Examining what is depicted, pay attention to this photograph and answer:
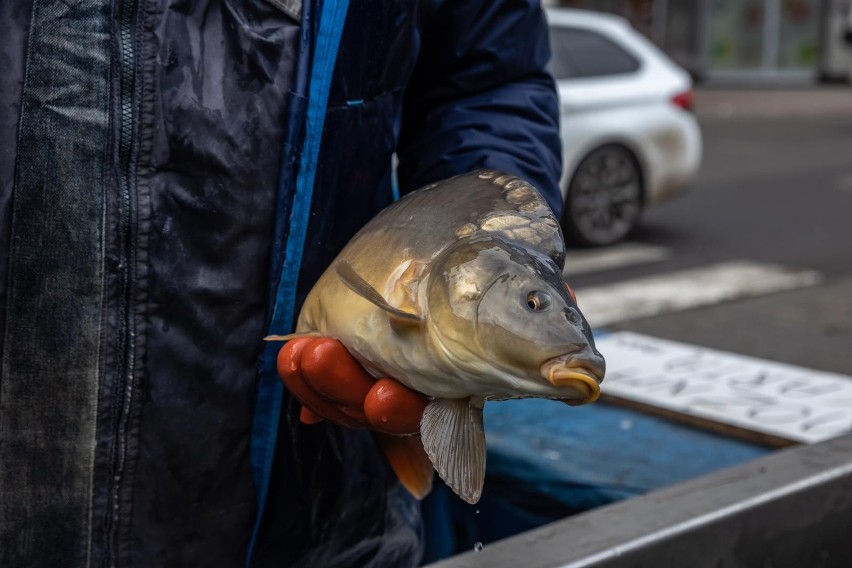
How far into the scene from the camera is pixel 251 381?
1.36m

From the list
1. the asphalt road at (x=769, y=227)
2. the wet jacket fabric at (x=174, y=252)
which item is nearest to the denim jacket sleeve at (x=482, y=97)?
the wet jacket fabric at (x=174, y=252)

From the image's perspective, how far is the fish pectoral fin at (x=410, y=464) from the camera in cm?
142

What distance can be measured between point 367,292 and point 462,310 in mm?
129

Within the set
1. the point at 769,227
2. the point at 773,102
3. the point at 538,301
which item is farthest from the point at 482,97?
the point at 773,102

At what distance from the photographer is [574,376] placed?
985mm

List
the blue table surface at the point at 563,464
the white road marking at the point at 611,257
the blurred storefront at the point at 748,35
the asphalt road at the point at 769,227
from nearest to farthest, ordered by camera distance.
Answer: the blue table surface at the point at 563,464 < the asphalt road at the point at 769,227 < the white road marking at the point at 611,257 < the blurred storefront at the point at 748,35

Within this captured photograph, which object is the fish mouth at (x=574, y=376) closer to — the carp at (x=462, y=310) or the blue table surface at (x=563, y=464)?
the carp at (x=462, y=310)

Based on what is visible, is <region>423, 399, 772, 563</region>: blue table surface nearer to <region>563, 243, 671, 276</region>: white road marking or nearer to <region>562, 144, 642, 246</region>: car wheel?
<region>563, 243, 671, 276</region>: white road marking

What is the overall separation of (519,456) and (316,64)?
3.90 feet

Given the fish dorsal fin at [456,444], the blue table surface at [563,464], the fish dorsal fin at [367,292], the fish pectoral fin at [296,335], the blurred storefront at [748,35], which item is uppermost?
the blurred storefront at [748,35]

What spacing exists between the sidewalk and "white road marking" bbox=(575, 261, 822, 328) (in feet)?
34.7

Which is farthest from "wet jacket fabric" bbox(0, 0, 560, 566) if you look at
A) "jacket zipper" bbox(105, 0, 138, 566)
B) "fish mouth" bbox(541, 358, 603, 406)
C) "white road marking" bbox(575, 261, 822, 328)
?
"white road marking" bbox(575, 261, 822, 328)

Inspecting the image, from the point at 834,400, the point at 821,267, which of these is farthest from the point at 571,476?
the point at 821,267

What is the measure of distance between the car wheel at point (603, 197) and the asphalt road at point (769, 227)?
27 cm
